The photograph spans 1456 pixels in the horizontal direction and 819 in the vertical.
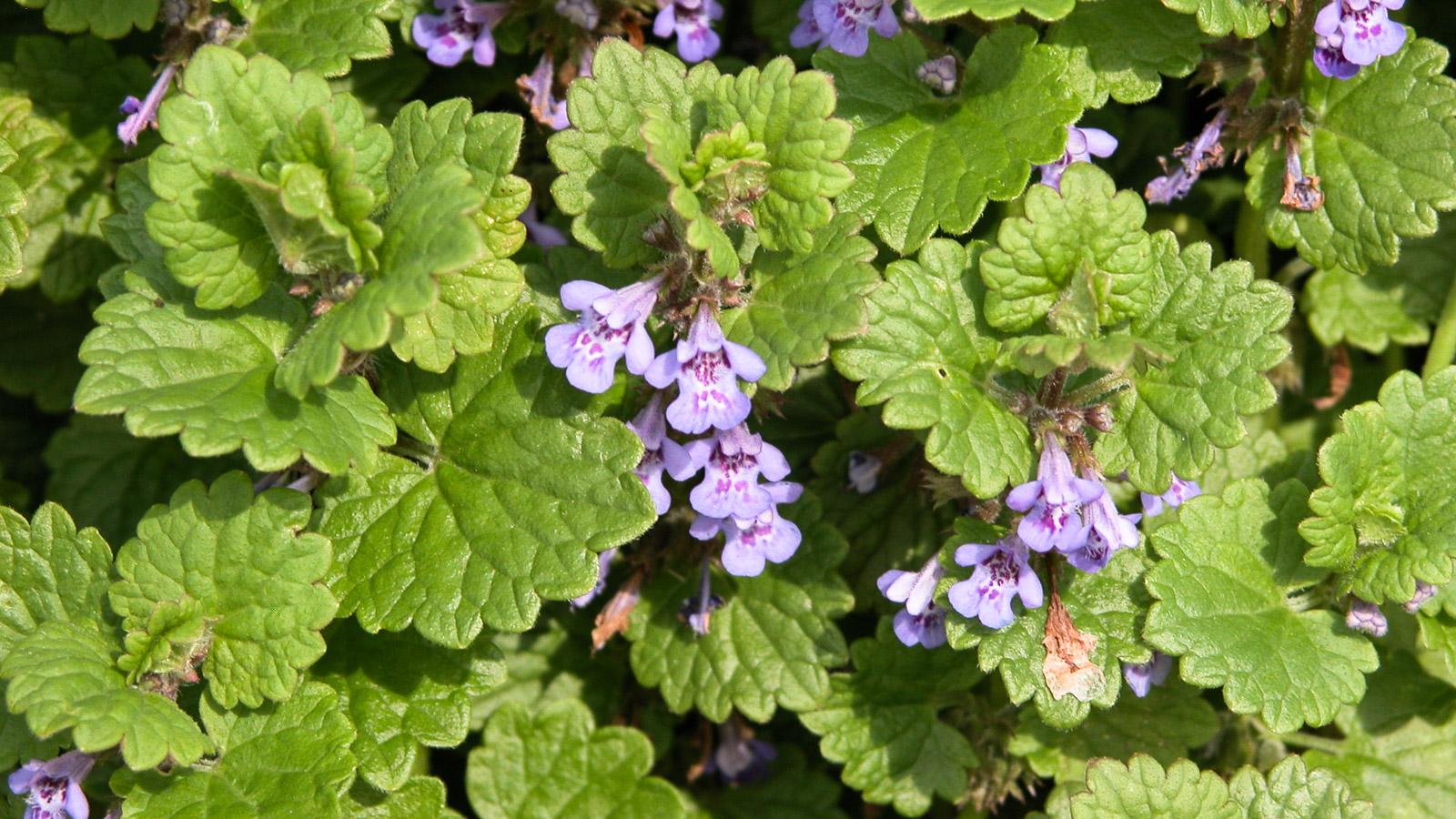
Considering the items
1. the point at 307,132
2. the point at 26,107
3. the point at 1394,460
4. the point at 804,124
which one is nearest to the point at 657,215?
the point at 804,124

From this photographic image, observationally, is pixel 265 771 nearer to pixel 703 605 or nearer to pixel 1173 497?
pixel 703 605

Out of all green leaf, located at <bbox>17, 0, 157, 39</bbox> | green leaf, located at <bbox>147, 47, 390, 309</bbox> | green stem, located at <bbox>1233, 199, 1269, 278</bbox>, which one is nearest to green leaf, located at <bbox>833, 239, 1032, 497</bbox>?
green leaf, located at <bbox>147, 47, 390, 309</bbox>

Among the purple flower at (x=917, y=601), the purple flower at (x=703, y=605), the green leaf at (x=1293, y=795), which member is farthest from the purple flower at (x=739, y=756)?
the green leaf at (x=1293, y=795)

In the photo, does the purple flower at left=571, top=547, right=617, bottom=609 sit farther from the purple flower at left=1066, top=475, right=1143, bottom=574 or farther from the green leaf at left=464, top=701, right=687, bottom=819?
the purple flower at left=1066, top=475, right=1143, bottom=574

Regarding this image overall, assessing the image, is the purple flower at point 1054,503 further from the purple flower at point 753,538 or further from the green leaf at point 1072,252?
the purple flower at point 753,538

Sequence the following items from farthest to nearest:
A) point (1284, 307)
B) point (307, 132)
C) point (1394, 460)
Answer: point (1394, 460)
point (1284, 307)
point (307, 132)

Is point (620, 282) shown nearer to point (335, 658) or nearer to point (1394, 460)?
point (335, 658)
